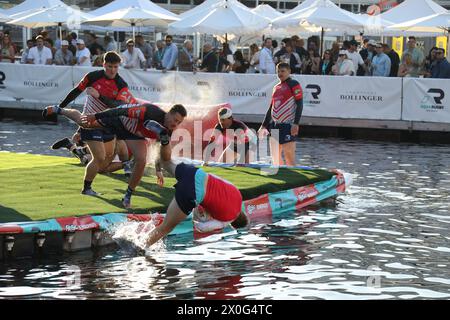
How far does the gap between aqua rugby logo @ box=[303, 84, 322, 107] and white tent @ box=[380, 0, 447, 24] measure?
383 cm

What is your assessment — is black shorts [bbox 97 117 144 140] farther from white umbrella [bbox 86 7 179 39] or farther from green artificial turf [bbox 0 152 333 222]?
white umbrella [bbox 86 7 179 39]

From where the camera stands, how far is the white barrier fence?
84.3ft

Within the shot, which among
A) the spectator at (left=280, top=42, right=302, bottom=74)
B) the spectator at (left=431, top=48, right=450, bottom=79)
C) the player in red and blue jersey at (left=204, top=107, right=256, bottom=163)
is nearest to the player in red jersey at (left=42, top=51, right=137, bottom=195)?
the player in red and blue jersey at (left=204, top=107, right=256, bottom=163)

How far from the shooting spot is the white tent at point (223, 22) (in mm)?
29156

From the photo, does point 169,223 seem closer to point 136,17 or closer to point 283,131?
point 283,131

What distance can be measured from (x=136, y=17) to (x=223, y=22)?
9.90 ft

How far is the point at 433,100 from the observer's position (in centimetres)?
2556

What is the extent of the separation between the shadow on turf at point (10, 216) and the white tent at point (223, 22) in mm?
17256

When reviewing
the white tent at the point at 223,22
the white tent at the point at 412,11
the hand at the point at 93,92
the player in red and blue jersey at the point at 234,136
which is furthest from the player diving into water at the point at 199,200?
the white tent at the point at 412,11

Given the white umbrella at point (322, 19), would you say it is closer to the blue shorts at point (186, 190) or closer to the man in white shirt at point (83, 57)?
the man in white shirt at point (83, 57)

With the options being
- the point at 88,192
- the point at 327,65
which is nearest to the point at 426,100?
the point at 327,65

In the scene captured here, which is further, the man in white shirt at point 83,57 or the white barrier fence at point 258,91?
the man in white shirt at point 83,57
